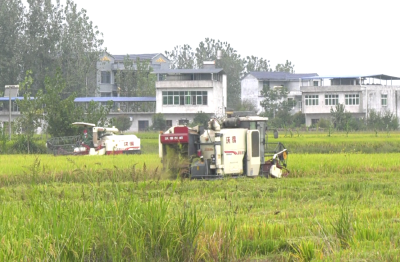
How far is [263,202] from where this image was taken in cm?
1368

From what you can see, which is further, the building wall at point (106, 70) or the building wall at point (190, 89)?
the building wall at point (106, 70)

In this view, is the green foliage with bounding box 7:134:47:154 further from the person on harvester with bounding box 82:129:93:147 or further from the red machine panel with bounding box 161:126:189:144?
the red machine panel with bounding box 161:126:189:144

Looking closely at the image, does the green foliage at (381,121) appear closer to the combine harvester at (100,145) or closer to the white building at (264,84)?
the white building at (264,84)

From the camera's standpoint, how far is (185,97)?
69062 millimetres

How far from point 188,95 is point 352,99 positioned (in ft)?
63.1

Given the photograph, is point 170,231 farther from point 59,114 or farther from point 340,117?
point 340,117

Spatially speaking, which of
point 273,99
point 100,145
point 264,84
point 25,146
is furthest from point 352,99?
point 100,145

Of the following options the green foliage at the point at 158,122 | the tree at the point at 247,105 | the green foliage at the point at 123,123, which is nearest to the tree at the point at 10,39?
the green foliage at the point at 123,123

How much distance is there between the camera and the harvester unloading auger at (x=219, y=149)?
19297mm

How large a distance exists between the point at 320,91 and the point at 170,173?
5717 centimetres

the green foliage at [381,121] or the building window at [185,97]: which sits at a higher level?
the building window at [185,97]

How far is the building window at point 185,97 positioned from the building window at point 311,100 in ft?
45.0

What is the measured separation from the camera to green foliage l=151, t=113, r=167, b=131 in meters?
66.5

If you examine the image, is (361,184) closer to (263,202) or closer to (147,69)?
(263,202)
